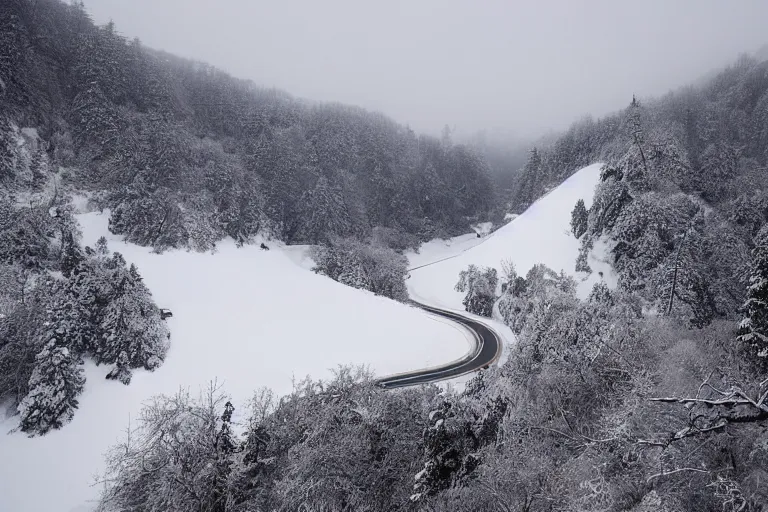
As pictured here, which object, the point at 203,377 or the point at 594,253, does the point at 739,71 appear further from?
the point at 203,377

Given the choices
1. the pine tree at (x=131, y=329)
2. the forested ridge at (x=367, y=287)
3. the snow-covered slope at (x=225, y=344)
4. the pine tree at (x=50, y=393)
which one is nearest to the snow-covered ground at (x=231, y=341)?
the snow-covered slope at (x=225, y=344)

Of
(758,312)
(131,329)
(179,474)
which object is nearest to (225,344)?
(131,329)

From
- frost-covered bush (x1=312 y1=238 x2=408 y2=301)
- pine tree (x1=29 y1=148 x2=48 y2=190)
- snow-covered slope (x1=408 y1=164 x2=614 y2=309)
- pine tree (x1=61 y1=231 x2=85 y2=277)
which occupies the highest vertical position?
pine tree (x1=29 y1=148 x2=48 y2=190)

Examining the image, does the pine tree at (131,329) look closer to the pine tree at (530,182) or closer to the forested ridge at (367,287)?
the forested ridge at (367,287)

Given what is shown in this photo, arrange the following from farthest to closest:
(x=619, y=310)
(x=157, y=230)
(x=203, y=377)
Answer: (x=157, y=230) < (x=619, y=310) < (x=203, y=377)

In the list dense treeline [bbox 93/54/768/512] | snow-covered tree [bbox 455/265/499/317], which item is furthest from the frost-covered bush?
dense treeline [bbox 93/54/768/512]

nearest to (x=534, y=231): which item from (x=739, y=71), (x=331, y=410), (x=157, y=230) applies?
(x=331, y=410)

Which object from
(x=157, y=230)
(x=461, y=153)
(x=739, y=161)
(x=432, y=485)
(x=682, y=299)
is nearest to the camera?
(x=432, y=485)

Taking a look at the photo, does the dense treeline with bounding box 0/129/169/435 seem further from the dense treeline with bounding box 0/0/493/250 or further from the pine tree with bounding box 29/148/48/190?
the dense treeline with bounding box 0/0/493/250

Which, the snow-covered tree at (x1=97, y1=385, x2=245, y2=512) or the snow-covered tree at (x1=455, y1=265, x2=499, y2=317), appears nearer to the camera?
the snow-covered tree at (x1=97, y1=385, x2=245, y2=512)
